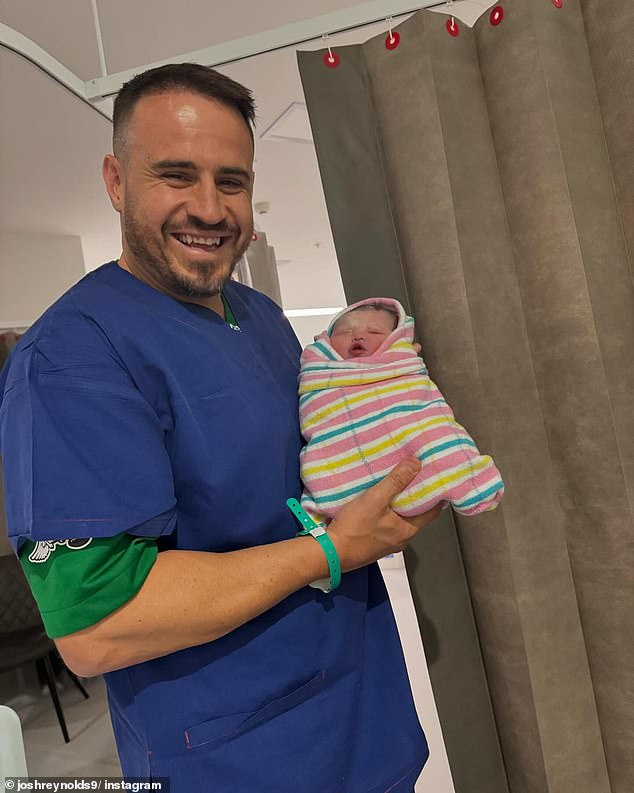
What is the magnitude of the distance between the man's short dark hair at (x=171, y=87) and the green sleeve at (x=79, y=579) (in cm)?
53

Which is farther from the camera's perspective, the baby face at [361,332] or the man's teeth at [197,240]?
the baby face at [361,332]

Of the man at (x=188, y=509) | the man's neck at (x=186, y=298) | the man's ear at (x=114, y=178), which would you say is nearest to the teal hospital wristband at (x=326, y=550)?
the man at (x=188, y=509)

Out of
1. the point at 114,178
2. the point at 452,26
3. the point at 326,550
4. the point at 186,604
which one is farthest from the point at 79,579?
the point at 452,26

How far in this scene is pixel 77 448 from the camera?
0.66 m

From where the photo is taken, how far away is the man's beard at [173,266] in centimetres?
82

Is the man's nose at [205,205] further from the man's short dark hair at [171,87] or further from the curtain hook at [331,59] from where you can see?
the curtain hook at [331,59]

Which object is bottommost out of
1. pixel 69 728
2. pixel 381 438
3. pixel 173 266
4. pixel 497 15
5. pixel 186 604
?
pixel 69 728

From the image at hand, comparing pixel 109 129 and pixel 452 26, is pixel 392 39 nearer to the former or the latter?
pixel 452 26

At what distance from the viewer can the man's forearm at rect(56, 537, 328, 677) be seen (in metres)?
0.65

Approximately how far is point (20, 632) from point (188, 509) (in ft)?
2.02

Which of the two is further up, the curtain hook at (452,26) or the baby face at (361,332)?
the curtain hook at (452,26)

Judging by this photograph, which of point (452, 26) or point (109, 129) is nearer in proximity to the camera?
point (452, 26)

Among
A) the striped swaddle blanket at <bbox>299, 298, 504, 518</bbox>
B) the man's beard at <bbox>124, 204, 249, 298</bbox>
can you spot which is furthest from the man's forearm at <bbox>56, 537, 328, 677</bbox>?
the man's beard at <bbox>124, 204, 249, 298</bbox>

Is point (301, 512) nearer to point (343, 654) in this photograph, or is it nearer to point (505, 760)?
point (343, 654)
